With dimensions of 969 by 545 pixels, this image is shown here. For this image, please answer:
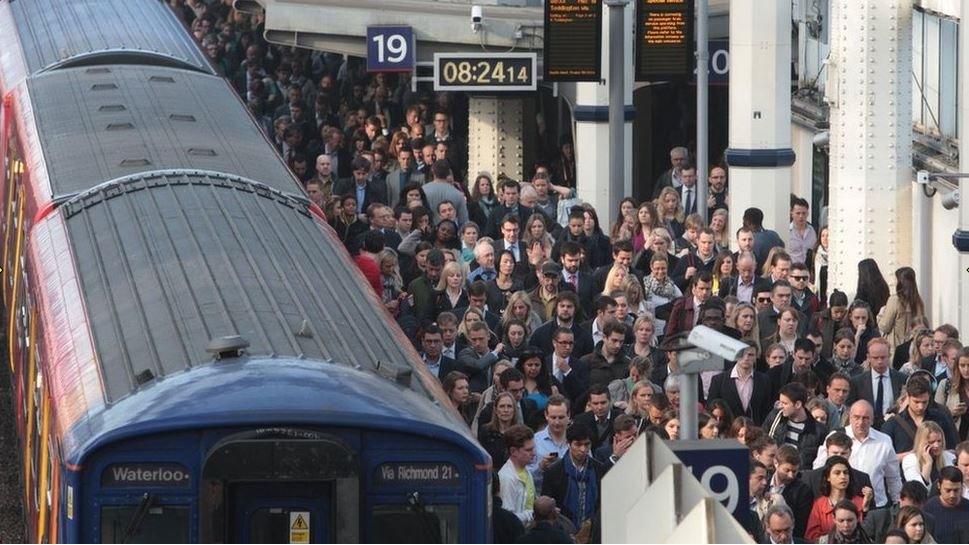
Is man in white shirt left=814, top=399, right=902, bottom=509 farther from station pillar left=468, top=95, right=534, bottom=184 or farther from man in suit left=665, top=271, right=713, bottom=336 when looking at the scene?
station pillar left=468, top=95, right=534, bottom=184

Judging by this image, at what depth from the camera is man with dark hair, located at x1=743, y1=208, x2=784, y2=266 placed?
69.3ft

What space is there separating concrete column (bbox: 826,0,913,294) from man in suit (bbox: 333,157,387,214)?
462cm

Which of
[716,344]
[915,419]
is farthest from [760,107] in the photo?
[716,344]

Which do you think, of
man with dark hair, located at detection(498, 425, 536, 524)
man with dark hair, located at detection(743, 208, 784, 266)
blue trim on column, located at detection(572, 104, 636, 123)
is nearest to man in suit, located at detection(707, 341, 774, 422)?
man with dark hair, located at detection(498, 425, 536, 524)

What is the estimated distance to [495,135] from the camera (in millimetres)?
28844

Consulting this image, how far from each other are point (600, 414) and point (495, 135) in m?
13.3

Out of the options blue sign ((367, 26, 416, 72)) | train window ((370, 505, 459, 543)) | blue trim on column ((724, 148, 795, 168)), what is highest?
blue sign ((367, 26, 416, 72))

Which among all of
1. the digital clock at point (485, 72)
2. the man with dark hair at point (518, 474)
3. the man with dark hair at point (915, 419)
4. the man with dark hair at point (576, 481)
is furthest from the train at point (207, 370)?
the digital clock at point (485, 72)

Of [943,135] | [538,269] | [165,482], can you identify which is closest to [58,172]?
[538,269]

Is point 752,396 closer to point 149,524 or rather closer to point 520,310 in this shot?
point 520,310

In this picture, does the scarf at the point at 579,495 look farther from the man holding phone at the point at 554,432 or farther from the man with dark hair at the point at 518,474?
the man holding phone at the point at 554,432

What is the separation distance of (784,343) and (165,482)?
284 inches

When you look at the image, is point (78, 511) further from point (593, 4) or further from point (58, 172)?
point (593, 4)

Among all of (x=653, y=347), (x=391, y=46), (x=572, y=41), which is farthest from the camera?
(x=391, y=46)
